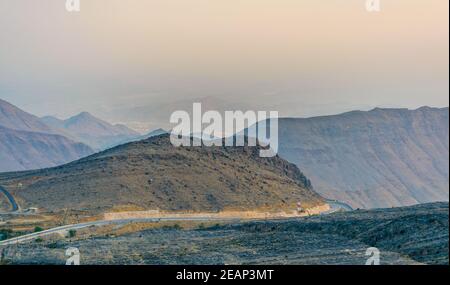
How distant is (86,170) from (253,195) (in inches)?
912

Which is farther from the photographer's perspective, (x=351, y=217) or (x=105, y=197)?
(x=105, y=197)

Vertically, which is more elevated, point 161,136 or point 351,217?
point 161,136

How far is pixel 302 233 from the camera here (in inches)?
2783

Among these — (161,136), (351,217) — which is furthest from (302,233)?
(161,136)

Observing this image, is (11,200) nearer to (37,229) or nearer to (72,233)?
(37,229)

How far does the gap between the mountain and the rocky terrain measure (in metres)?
34.4

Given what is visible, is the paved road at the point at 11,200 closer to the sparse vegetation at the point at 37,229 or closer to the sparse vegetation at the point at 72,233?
the sparse vegetation at the point at 37,229

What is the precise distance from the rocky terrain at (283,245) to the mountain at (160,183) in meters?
34.4

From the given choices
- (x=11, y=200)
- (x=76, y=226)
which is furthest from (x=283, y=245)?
(x=11, y=200)

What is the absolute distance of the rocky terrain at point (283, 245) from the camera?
2127 inches

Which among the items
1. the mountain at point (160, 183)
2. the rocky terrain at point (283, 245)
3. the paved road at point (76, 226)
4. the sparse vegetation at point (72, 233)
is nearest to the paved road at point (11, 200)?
the mountain at point (160, 183)

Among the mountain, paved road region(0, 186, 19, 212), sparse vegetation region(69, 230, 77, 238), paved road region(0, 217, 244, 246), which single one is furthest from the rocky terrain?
paved road region(0, 186, 19, 212)
